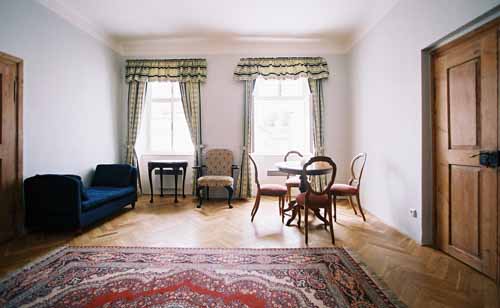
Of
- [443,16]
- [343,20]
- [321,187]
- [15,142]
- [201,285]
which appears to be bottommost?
[201,285]

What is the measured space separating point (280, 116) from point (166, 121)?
7.88 feet

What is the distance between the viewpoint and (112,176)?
399 centimetres

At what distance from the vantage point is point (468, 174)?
2225 mm

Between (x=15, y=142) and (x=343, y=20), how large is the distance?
473cm

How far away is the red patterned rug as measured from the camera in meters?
1.65

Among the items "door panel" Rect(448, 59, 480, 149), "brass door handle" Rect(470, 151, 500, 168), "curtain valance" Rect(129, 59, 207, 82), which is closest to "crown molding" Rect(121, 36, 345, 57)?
"curtain valance" Rect(129, 59, 207, 82)

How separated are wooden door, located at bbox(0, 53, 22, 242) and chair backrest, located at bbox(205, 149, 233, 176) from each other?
268cm

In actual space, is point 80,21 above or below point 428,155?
above

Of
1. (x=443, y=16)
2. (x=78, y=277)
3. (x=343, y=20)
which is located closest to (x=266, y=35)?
(x=343, y=20)

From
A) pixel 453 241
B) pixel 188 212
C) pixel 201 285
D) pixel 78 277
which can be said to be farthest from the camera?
pixel 188 212

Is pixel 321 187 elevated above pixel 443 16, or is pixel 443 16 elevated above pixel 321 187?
pixel 443 16

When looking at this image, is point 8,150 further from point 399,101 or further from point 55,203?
point 399,101

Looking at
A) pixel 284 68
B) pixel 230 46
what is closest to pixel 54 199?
pixel 230 46

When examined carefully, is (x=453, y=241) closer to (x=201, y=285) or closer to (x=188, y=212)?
(x=201, y=285)
